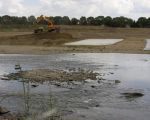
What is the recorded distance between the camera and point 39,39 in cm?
5125

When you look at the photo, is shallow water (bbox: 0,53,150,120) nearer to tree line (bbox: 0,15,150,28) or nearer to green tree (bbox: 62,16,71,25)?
tree line (bbox: 0,15,150,28)

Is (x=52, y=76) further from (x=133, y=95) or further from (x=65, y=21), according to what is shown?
(x=65, y=21)

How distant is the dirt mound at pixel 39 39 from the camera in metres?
49.2

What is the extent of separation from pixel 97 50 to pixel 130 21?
7058 centimetres

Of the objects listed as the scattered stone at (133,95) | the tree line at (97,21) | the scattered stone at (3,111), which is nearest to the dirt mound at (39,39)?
the scattered stone at (133,95)

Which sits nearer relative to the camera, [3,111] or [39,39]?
[3,111]

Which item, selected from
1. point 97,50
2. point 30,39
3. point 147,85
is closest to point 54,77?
point 147,85

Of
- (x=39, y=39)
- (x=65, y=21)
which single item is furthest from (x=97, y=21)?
(x=39, y=39)

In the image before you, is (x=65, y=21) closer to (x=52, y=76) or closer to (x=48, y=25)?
(x=48, y=25)

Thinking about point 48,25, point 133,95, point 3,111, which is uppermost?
point 48,25

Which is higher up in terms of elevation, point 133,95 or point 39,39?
point 133,95

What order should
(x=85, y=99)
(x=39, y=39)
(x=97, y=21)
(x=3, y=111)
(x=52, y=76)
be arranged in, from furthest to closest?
(x=97, y=21) < (x=39, y=39) < (x=52, y=76) < (x=85, y=99) < (x=3, y=111)

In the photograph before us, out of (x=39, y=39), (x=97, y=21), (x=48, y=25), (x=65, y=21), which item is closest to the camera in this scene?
(x=39, y=39)

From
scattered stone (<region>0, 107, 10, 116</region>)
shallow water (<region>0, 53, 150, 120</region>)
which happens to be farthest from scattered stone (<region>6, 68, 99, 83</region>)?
scattered stone (<region>0, 107, 10, 116</region>)
